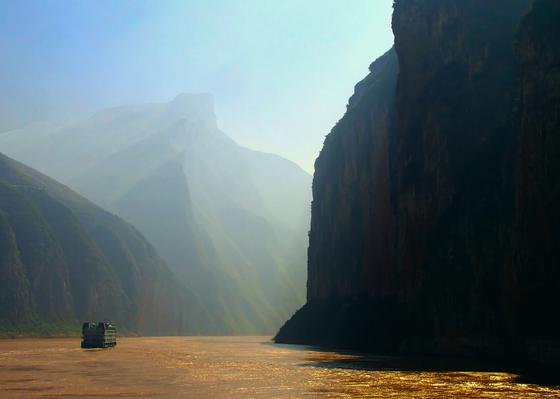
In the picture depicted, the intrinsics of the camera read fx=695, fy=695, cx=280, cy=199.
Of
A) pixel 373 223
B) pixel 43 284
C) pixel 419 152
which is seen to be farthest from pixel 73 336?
pixel 419 152

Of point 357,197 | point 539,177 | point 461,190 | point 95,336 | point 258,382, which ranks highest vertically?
point 357,197

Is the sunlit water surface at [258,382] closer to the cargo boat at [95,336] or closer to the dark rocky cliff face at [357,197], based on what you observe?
the cargo boat at [95,336]

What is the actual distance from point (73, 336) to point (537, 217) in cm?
15268

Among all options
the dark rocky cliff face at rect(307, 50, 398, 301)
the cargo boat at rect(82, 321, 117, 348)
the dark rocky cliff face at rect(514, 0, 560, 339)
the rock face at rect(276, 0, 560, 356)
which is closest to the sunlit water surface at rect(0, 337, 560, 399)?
the dark rocky cliff face at rect(514, 0, 560, 339)

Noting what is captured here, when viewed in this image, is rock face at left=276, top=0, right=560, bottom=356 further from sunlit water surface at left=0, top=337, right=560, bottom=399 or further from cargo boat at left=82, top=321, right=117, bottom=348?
cargo boat at left=82, top=321, right=117, bottom=348

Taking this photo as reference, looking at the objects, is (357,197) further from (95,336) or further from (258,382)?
(258,382)

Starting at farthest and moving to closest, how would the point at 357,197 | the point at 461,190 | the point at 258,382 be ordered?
1. the point at 357,197
2. the point at 461,190
3. the point at 258,382

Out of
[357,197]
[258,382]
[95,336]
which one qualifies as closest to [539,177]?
[258,382]

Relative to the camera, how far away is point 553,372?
50.3 m

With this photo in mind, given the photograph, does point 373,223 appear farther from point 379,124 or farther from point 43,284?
point 43,284

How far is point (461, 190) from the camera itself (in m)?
81.9

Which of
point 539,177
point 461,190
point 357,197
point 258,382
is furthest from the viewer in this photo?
point 357,197

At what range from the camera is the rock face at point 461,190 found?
58188mm

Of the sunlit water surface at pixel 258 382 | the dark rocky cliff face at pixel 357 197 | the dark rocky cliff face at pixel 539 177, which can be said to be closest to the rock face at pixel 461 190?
the dark rocky cliff face at pixel 539 177
